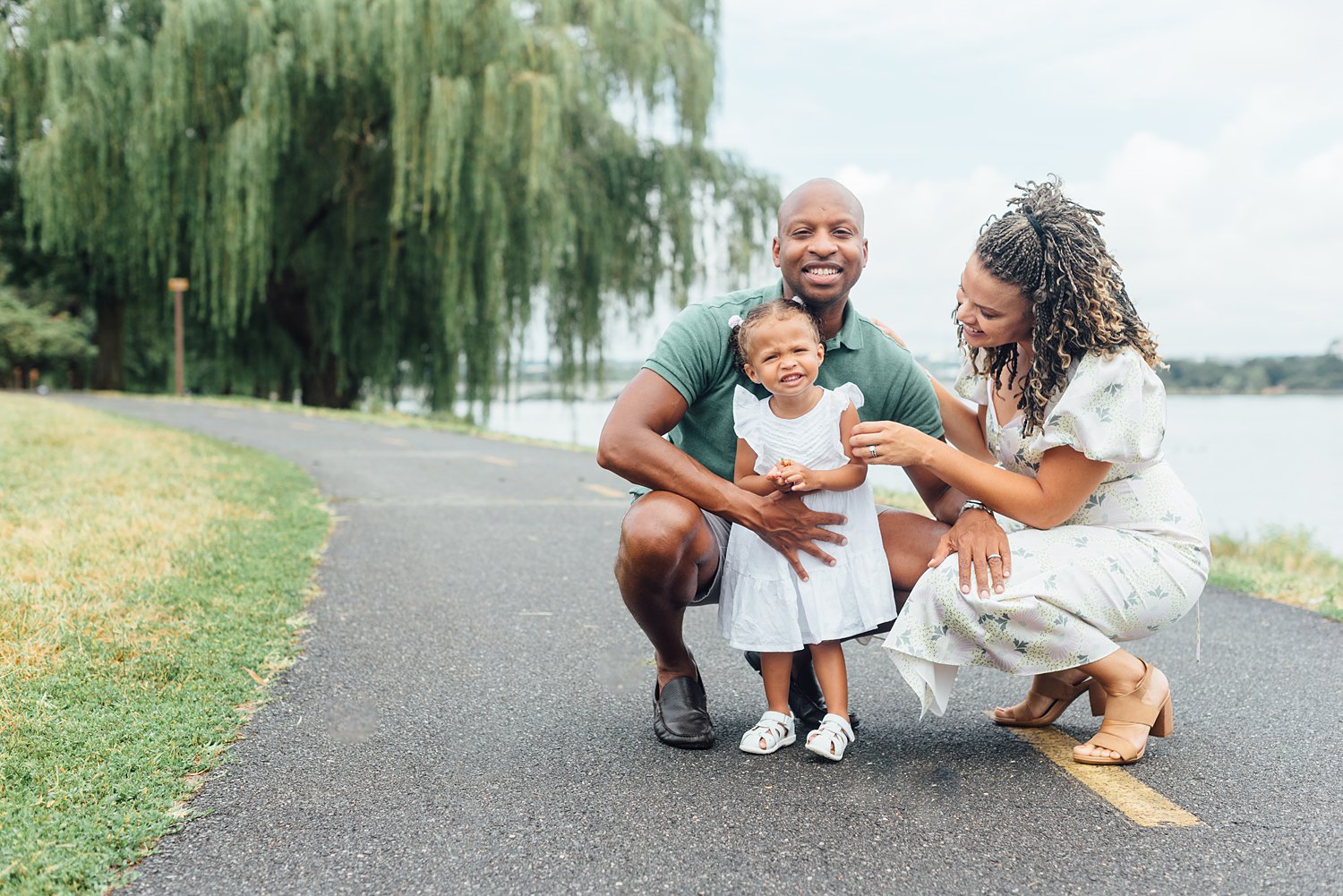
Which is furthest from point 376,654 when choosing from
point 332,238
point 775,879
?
point 332,238

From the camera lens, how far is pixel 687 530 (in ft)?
9.89

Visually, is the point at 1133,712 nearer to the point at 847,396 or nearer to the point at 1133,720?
the point at 1133,720

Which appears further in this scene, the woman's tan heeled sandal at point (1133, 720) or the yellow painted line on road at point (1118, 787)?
the woman's tan heeled sandal at point (1133, 720)

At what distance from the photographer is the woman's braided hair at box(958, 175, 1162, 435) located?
9.20 feet

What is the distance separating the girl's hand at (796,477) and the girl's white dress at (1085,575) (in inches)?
14.7

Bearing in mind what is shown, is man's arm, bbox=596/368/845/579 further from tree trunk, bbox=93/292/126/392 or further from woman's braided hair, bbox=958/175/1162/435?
tree trunk, bbox=93/292/126/392

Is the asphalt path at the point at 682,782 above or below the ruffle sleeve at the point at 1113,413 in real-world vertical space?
below

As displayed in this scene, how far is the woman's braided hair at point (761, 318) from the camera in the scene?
2982 millimetres

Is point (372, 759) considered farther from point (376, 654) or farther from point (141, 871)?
point (376, 654)

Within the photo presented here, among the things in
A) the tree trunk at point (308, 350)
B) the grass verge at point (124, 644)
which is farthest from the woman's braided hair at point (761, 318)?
the tree trunk at point (308, 350)

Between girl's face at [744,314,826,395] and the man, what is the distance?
0.70 ft

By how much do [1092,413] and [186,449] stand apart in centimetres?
897

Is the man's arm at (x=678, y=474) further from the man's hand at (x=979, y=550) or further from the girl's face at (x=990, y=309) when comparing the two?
the girl's face at (x=990, y=309)

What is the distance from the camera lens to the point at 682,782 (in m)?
2.73
